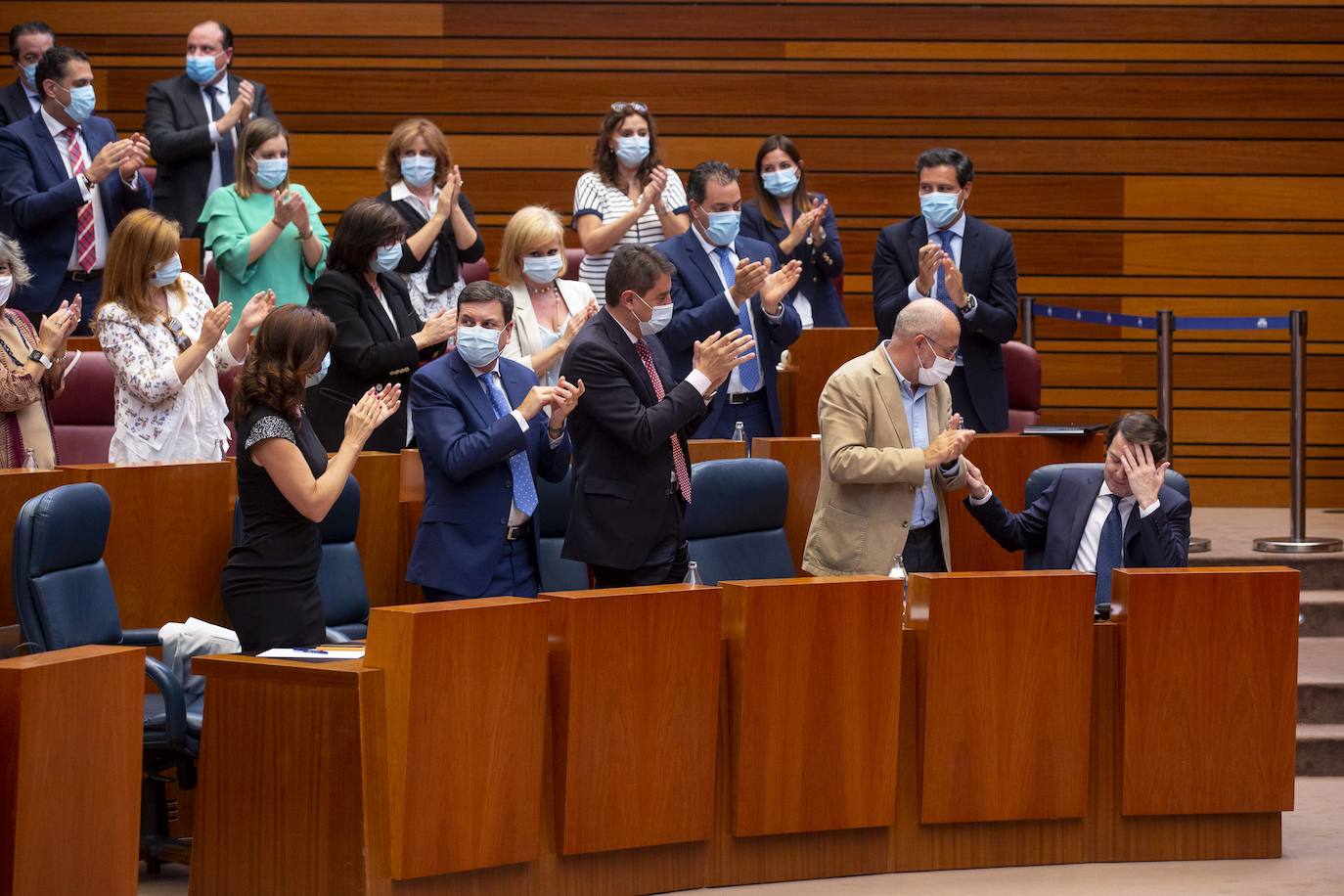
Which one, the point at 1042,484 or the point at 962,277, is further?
the point at 962,277

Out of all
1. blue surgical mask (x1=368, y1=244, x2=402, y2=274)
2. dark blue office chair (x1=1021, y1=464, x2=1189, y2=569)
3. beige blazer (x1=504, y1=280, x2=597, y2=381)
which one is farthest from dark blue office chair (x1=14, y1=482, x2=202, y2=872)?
dark blue office chair (x1=1021, y1=464, x2=1189, y2=569)

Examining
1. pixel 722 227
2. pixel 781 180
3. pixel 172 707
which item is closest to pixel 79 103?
pixel 722 227

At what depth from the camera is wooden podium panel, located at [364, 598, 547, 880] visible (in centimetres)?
283

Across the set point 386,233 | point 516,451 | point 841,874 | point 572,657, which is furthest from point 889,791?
point 386,233

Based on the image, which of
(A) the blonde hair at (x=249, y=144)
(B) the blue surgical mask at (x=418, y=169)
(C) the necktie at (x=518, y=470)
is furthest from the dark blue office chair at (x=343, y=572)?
(B) the blue surgical mask at (x=418, y=169)

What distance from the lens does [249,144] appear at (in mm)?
4684

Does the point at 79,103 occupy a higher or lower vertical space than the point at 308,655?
higher

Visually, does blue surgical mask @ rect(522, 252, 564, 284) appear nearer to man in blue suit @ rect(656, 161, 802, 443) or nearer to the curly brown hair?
man in blue suit @ rect(656, 161, 802, 443)

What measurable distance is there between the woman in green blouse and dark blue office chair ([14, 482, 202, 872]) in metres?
1.47

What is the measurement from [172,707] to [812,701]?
3.77 feet

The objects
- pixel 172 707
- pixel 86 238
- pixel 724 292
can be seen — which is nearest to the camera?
pixel 172 707

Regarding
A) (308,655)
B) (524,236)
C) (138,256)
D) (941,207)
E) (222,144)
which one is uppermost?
(222,144)

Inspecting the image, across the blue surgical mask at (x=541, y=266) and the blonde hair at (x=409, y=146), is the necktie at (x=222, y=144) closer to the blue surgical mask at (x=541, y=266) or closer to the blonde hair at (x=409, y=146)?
the blonde hair at (x=409, y=146)

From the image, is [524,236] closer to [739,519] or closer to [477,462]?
[739,519]
